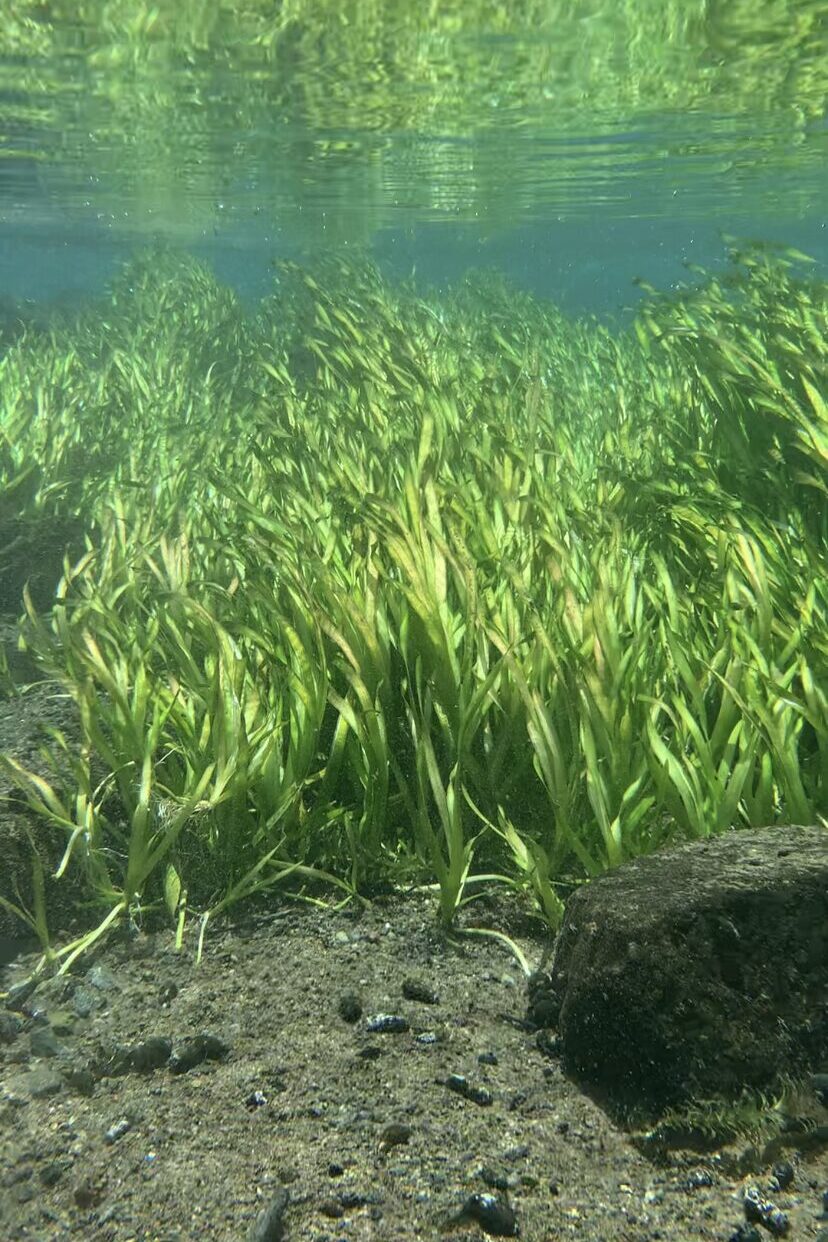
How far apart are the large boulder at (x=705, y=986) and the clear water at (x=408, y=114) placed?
8636mm

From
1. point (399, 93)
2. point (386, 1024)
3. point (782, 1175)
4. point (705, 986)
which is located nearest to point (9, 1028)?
point (386, 1024)

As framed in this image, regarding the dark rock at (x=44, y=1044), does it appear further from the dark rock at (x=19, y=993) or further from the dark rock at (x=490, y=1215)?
Answer: the dark rock at (x=490, y=1215)

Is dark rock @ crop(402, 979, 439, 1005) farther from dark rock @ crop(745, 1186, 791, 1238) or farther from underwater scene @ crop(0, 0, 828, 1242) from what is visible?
dark rock @ crop(745, 1186, 791, 1238)

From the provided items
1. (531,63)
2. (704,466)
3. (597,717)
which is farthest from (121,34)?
(597,717)

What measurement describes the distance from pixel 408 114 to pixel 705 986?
68.7 feet

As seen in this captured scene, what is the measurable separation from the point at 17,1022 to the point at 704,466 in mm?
5155

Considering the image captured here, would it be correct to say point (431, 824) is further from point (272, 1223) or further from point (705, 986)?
point (272, 1223)

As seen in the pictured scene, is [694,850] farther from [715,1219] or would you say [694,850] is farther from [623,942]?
[715,1219]

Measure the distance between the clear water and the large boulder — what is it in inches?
340

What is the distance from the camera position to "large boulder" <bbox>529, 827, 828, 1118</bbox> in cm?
218

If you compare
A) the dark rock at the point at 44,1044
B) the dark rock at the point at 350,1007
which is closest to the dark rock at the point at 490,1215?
the dark rock at the point at 350,1007

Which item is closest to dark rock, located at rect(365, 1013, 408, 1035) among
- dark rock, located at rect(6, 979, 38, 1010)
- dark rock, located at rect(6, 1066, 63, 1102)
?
dark rock, located at rect(6, 1066, 63, 1102)

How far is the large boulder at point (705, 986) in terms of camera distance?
2.18 m

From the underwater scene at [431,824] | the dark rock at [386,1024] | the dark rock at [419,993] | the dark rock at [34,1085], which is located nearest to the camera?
the underwater scene at [431,824]
